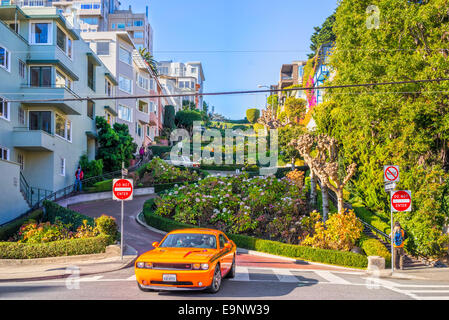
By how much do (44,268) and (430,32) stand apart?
19373 millimetres

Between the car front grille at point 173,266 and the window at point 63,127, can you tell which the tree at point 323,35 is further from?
the car front grille at point 173,266

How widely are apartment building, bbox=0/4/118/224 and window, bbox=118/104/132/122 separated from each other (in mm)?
13130

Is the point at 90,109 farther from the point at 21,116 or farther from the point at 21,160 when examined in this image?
the point at 21,160

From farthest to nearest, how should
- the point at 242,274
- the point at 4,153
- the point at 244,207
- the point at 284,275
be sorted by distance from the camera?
the point at 4,153 < the point at 244,207 < the point at 284,275 < the point at 242,274

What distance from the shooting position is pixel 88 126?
115ft

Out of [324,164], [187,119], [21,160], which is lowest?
[324,164]

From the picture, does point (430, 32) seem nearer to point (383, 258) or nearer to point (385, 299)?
point (383, 258)

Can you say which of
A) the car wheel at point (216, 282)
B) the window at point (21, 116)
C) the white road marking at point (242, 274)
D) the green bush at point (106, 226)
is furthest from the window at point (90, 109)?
the car wheel at point (216, 282)

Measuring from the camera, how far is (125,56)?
46594 millimetres

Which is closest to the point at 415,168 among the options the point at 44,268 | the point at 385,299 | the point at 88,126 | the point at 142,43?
the point at 385,299

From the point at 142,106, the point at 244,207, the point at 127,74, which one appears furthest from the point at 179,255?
the point at 142,106

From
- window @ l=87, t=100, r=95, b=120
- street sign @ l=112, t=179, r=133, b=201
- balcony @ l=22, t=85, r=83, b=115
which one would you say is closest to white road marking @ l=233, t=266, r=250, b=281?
street sign @ l=112, t=179, r=133, b=201

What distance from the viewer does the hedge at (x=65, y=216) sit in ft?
64.2

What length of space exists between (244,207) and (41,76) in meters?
15.9
